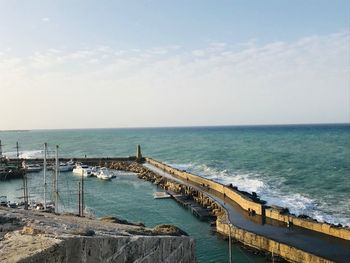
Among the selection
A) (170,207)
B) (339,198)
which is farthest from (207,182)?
(339,198)

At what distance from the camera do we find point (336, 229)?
95.5ft

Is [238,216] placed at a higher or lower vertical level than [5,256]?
lower

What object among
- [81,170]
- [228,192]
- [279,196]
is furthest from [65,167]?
[279,196]

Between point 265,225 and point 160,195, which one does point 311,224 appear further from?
point 160,195

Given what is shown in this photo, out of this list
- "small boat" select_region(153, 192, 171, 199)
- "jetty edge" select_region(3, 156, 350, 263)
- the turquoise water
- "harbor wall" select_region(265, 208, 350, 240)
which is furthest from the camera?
"small boat" select_region(153, 192, 171, 199)

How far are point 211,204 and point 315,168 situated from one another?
37.2 m

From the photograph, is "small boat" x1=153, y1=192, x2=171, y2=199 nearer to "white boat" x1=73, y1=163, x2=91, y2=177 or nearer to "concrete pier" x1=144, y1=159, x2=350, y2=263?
"concrete pier" x1=144, y1=159, x2=350, y2=263

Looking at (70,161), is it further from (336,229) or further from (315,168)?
(336,229)

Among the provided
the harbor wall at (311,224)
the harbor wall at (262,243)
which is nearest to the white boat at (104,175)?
the harbor wall at (262,243)

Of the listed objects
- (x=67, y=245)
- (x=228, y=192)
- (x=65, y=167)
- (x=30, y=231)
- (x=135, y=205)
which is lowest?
(x=135, y=205)

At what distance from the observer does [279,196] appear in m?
48.2

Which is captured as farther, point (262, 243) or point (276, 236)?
point (276, 236)

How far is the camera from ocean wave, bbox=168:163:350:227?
38.2m

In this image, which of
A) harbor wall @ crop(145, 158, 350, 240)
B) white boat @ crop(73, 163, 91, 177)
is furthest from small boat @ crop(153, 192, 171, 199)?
white boat @ crop(73, 163, 91, 177)
